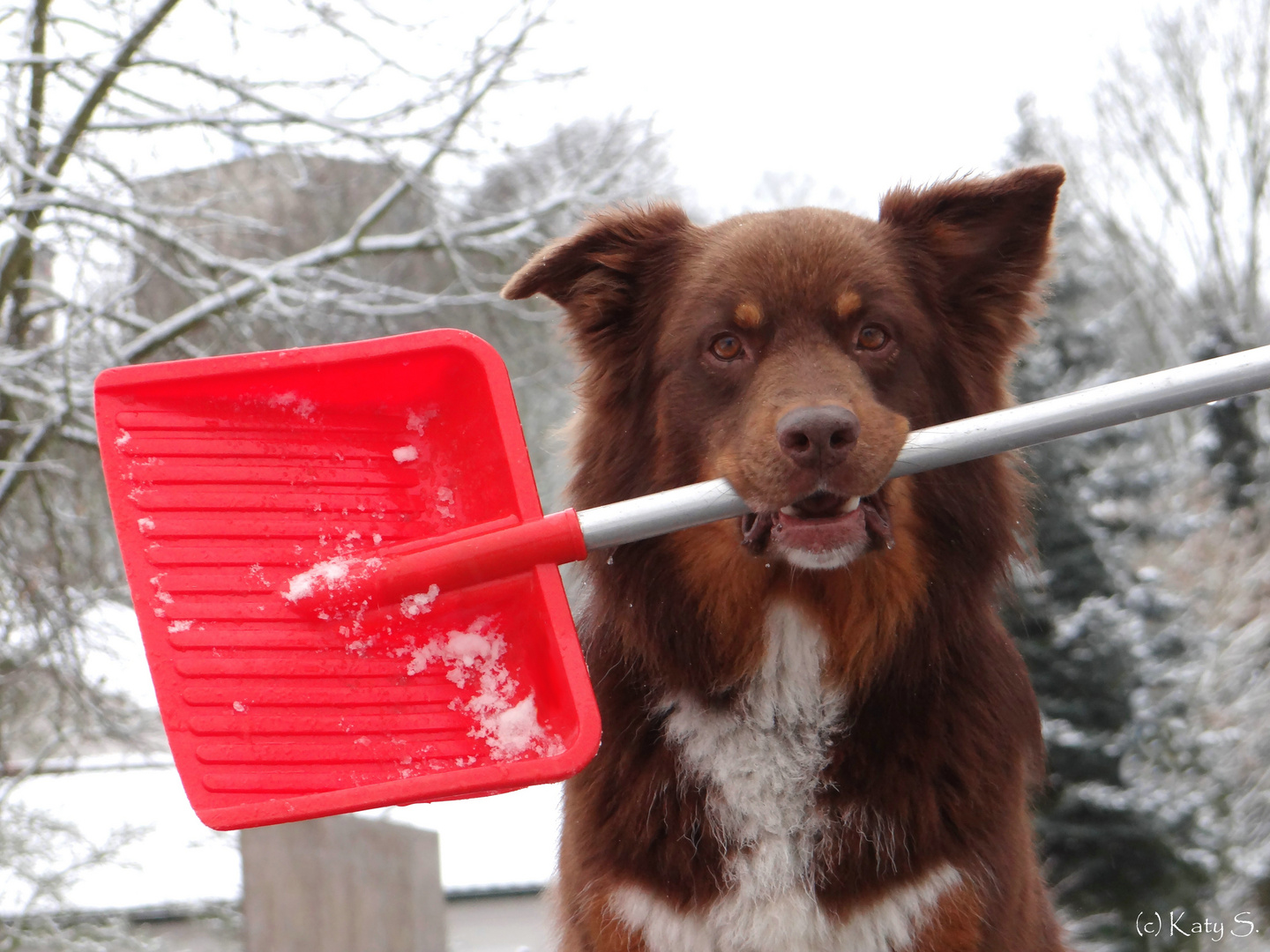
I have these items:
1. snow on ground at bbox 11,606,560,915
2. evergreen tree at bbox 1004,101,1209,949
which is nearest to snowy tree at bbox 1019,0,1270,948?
evergreen tree at bbox 1004,101,1209,949

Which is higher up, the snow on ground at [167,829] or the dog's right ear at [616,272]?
the dog's right ear at [616,272]

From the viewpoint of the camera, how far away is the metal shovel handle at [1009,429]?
242 cm

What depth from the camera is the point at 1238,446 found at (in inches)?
666

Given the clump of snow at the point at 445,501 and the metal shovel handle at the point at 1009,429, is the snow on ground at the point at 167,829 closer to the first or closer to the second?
the clump of snow at the point at 445,501

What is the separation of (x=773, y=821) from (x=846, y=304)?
1.28 meters

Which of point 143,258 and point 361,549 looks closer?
point 361,549

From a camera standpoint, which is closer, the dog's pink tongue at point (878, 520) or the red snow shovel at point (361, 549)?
the red snow shovel at point (361, 549)

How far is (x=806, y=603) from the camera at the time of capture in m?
2.87

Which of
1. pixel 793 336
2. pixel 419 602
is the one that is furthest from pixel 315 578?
pixel 793 336

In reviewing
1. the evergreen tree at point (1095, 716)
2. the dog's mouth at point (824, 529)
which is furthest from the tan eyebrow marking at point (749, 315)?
the evergreen tree at point (1095, 716)

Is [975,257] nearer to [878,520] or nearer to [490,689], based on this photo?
[878,520]

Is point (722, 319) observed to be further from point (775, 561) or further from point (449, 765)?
point (449, 765)

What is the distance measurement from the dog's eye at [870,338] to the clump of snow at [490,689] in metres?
1.14

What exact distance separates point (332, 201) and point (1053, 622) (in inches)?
289
